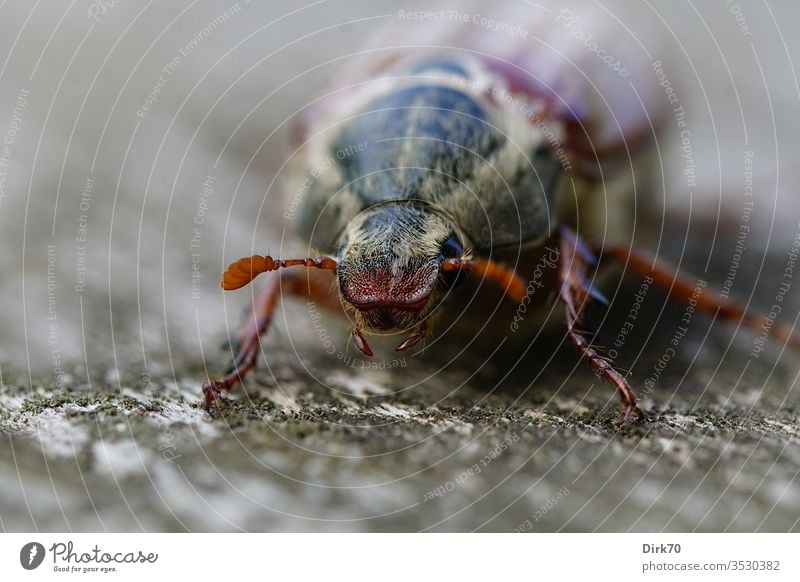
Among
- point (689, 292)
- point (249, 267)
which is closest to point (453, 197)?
point (249, 267)

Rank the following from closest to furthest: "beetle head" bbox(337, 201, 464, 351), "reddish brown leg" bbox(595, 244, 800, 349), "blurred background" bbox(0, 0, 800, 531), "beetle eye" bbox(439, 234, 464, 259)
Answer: "blurred background" bbox(0, 0, 800, 531)
"beetle head" bbox(337, 201, 464, 351)
"beetle eye" bbox(439, 234, 464, 259)
"reddish brown leg" bbox(595, 244, 800, 349)

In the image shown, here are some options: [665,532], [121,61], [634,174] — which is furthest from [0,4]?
[665,532]

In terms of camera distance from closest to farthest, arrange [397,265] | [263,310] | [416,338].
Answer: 1. [397,265]
2. [416,338]
3. [263,310]

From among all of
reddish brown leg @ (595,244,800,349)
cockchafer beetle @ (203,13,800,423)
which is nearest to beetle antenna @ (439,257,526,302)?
cockchafer beetle @ (203,13,800,423)

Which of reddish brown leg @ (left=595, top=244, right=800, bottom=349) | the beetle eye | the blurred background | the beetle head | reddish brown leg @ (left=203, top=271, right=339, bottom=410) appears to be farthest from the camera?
reddish brown leg @ (left=595, top=244, right=800, bottom=349)

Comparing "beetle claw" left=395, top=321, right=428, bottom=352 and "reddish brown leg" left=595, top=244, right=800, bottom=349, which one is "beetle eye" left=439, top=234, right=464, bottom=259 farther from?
"reddish brown leg" left=595, top=244, right=800, bottom=349

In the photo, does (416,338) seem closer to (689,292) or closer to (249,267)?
(249,267)

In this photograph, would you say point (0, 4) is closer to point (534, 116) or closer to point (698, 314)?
point (534, 116)
